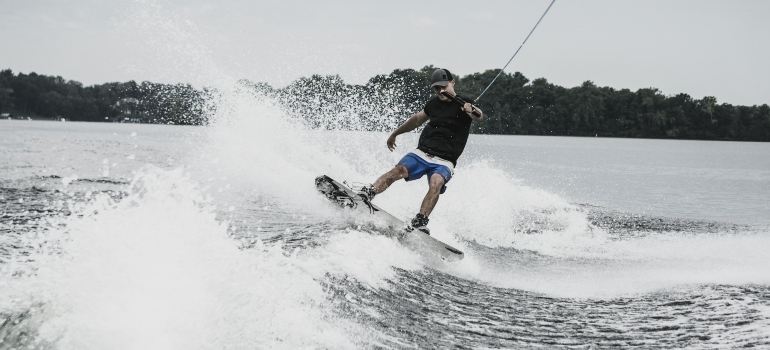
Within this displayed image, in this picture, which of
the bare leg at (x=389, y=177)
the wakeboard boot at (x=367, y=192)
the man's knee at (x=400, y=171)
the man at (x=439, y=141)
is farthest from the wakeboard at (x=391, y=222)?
the man's knee at (x=400, y=171)

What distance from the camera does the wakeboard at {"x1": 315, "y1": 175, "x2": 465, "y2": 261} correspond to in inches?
296

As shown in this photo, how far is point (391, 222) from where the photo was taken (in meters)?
7.73

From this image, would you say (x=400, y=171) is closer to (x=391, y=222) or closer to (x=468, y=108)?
(x=391, y=222)

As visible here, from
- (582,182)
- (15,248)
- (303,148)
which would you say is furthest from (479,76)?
(15,248)

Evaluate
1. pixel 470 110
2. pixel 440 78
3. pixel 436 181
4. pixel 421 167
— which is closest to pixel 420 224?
pixel 436 181

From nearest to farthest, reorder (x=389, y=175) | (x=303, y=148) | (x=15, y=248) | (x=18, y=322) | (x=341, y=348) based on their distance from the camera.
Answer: (x=18, y=322) → (x=341, y=348) → (x=15, y=248) → (x=389, y=175) → (x=303, y=148)

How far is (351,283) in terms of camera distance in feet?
18.2

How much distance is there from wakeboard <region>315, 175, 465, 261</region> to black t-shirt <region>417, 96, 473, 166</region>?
1.09m

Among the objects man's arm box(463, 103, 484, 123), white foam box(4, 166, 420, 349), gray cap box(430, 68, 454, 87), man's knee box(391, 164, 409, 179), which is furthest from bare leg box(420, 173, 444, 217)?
white foam box(4, 166, 420, 349)

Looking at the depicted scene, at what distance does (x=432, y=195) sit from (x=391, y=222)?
62cm

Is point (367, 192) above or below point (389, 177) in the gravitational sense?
below

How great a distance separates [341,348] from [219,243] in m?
1.86

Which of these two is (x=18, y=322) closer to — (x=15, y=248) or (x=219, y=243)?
(x=219, y=243)

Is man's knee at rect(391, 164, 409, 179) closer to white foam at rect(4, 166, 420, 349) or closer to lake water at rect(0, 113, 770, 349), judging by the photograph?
Answer: lake water at rect(0, 113, 770, 349)
